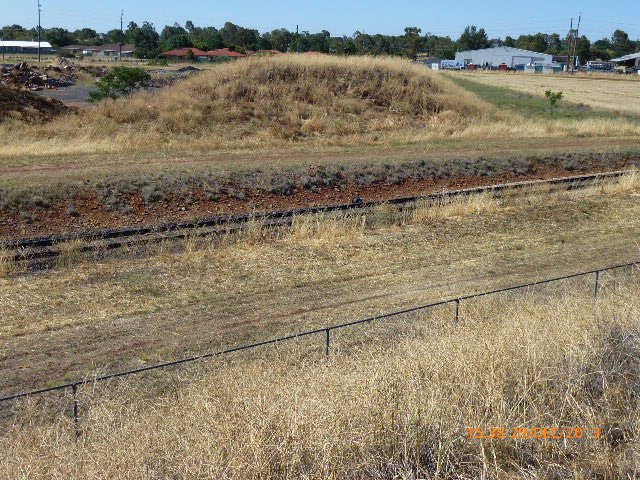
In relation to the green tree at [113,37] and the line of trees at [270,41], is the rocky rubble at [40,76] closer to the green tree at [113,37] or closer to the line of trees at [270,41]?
the line of trees at [270,41]

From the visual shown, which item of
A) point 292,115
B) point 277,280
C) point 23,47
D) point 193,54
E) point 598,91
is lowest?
point 277,280

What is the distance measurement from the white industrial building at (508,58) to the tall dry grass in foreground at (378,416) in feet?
482

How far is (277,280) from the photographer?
1545 centimetres

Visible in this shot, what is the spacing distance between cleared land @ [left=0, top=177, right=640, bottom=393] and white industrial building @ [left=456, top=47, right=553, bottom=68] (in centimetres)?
13361

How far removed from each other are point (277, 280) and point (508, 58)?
5655 inches

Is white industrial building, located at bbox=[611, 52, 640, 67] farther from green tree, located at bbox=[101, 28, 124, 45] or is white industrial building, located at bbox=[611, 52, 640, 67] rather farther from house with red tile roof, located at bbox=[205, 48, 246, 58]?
green tree, located at bbox=[101, 28, 124, 45]

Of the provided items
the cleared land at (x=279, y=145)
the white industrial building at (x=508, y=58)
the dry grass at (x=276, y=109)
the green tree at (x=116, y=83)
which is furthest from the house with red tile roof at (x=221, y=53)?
the green tree at (x=116, y=83)

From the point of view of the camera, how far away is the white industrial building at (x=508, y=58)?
147 m

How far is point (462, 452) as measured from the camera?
23.1ft

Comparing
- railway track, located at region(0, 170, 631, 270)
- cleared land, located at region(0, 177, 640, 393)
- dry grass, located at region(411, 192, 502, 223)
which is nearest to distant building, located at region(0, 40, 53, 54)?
railway track, located at region(0, 170, 631, 270)

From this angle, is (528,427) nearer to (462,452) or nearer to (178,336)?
(462,452)

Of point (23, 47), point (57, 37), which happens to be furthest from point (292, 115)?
point (57, 37)

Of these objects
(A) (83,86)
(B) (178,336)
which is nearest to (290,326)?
(B) (178,336)

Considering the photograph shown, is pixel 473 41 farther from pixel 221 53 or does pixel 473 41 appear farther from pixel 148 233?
pixel 148 233
